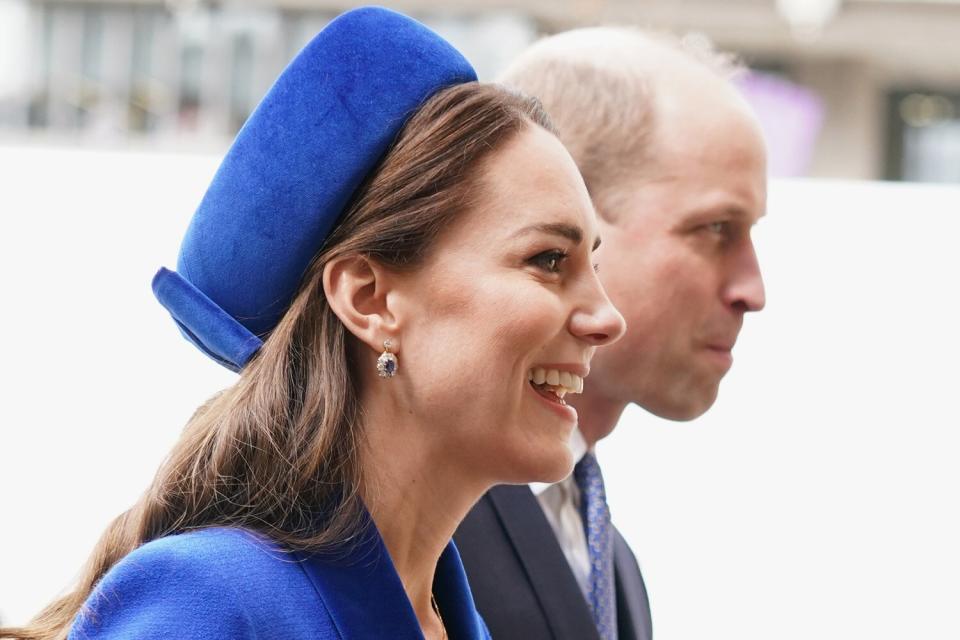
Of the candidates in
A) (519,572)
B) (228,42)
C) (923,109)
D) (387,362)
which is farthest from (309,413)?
(923,109)

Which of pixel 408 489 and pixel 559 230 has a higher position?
pixel 559 230

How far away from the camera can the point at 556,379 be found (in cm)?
133

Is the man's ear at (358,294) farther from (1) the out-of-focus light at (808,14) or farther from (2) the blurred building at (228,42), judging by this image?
(1) the out-of-focus light at (808,14)

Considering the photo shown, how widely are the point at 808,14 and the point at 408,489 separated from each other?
22.8 ft

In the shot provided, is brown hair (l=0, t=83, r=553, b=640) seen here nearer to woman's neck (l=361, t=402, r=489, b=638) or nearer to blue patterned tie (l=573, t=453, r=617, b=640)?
woman's neck (l=361, t=402, r=489, b=638)

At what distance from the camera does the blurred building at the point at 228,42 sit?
783 cm

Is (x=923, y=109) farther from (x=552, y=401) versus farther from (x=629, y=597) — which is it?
(x=552, y=401)

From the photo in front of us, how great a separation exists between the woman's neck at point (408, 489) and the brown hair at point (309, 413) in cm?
2

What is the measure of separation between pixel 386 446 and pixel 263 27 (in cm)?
694

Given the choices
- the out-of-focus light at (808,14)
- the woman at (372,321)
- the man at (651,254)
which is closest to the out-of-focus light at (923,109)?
the out-of-focus light at (808,14)

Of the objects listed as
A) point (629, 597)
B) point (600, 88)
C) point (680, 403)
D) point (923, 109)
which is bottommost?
point (629, 597)

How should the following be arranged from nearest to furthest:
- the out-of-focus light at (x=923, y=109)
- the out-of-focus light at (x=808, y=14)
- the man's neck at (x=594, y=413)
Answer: the man's neck at (x=594, y=413) → the out-of-focus light at (x=808, y=14) → the out-of-focus light at (x=923, y=109)

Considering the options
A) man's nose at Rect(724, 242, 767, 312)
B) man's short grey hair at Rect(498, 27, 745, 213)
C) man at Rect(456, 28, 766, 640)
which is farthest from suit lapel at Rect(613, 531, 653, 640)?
man's short grey hair at Rect(498, 27, 745, 213)

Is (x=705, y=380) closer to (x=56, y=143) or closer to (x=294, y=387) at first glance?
(x=294, y=387)
